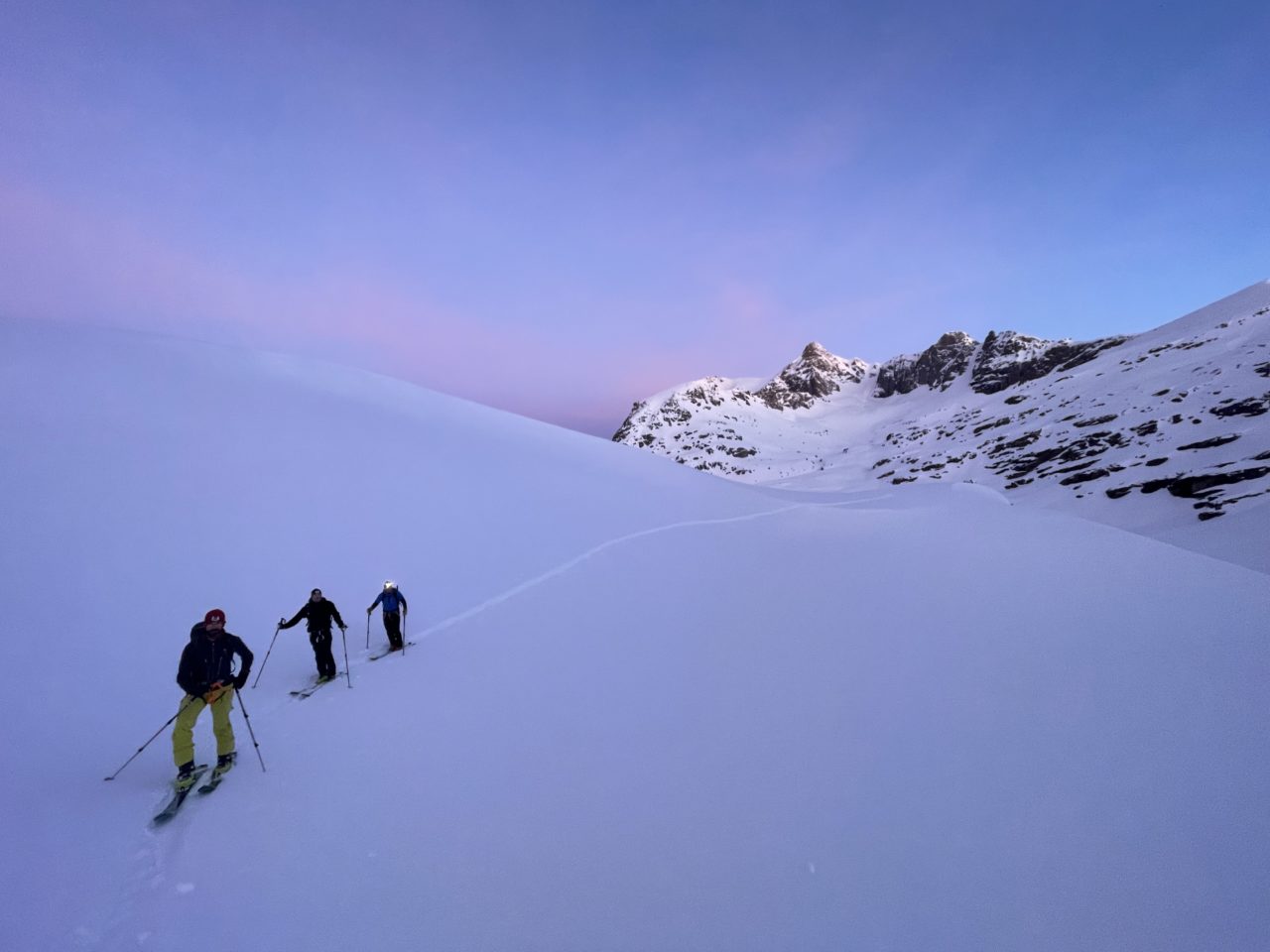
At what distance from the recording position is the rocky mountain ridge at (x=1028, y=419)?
29672mm

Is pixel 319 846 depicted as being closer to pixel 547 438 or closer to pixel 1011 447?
pixel 547 438

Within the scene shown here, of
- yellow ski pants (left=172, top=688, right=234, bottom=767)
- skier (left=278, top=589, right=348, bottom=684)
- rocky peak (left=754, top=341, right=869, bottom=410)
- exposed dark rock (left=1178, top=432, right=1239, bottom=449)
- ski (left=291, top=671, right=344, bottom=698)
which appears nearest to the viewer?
yellow ski pants (left=172, top=688, right=234, bottom=767)

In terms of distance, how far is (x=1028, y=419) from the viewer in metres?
61.8

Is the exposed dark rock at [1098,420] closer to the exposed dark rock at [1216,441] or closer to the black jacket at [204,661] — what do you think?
the exposed dark rock at [1216,441]

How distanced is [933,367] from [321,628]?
6786 inches

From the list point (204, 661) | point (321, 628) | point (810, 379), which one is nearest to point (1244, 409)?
point (321, 628)

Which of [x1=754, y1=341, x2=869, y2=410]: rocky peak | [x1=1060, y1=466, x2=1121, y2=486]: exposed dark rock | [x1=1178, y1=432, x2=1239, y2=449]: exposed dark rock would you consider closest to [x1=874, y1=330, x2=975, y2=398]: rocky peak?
[x1=754, y1=341, x2=869, y2=410]: rocky peak

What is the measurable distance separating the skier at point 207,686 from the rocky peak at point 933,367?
15808 cm

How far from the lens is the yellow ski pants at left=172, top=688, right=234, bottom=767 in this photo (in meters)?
5.34

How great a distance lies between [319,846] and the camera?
4.49 m

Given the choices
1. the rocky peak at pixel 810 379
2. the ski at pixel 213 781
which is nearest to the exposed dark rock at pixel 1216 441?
the ski at pixel 213 781

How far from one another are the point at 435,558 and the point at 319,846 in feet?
30.5

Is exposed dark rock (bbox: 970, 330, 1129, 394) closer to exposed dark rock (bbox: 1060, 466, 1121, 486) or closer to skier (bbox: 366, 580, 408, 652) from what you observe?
exposed dark rock (bbox: 1060, 466, 1121, 486)

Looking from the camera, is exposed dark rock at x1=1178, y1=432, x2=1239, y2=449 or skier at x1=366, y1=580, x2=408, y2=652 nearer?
skier at x1=366, y1=580, x2=408, y2=652
